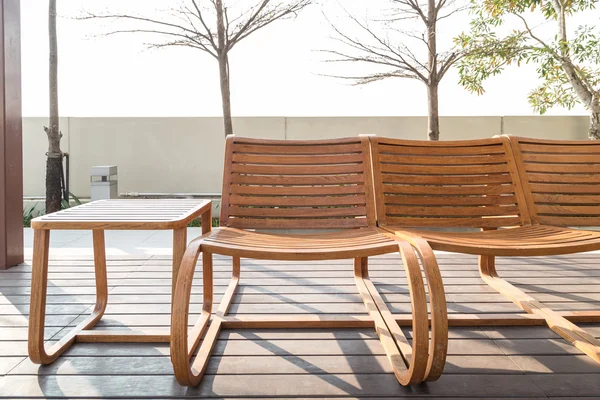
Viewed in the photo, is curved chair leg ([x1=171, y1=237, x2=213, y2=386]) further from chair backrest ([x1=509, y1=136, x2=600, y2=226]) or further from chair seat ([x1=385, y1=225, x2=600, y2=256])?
chair backrest ([x1=509, y1=136, x2=600, y2=226])

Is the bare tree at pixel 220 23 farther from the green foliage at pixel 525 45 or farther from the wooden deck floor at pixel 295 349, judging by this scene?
the wooden deck floor at pixel 295 349

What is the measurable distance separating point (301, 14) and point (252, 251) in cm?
542

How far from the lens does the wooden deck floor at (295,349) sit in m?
1.73

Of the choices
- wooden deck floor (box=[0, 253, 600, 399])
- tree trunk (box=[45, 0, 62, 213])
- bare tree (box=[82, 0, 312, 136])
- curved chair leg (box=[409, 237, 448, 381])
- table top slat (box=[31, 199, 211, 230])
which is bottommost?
wooden deck floor (box=[0, 253, 600, 399])

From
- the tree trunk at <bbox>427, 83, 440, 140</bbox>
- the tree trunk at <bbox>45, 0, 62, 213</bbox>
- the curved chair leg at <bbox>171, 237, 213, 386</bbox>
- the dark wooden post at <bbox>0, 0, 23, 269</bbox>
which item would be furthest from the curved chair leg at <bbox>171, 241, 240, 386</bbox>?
the tree trunk at <bbox>45, 0, 62, 213</bbox>

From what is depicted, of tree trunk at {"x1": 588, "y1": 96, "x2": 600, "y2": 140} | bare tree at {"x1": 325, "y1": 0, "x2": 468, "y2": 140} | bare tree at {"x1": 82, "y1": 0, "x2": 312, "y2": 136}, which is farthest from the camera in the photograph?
bare tree at {"x1": 325, "y1": 0, "x2": 468, "y2": 140}

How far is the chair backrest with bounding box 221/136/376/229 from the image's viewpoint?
254cm

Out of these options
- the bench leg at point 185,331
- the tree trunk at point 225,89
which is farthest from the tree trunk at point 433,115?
the bench leg at point 185,331

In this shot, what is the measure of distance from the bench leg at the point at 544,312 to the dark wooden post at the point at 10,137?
2.77m

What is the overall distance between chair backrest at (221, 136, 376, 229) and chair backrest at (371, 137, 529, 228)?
0.10 m

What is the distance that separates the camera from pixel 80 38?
7.07 metres

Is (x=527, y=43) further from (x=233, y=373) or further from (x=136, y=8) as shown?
(x=233, y=373)

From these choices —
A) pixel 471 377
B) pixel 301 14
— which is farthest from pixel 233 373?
pixel 301 14

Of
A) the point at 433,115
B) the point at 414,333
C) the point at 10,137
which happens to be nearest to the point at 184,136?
the point at 433,115
